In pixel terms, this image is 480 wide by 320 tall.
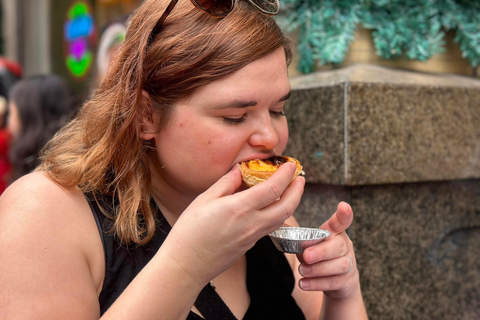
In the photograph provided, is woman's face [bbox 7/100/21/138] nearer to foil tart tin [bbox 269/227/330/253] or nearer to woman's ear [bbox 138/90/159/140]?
woman's ear [bbox 138/90/159/140]

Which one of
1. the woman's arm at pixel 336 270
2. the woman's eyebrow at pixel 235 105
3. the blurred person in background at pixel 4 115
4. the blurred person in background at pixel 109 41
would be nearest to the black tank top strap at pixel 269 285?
the woman's arm at pixel 336 270

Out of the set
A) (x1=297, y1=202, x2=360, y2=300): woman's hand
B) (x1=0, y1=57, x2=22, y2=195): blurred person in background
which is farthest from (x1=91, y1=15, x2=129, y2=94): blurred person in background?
(x1=297, y1=202, x2=360, y2=300): woman's hand

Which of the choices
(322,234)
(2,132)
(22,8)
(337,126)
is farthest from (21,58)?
(322,234)

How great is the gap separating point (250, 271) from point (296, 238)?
468mm

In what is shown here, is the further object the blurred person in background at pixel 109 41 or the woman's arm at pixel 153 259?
the blurred person in background at pixel 109 41

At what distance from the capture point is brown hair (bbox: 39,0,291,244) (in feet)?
5.41

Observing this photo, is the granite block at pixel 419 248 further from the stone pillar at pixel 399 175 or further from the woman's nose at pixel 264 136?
the woman's nose at pixel 264 136

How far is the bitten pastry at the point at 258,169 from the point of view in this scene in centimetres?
159

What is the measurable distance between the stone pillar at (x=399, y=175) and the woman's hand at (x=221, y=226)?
1053 mm

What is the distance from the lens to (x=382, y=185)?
250cm

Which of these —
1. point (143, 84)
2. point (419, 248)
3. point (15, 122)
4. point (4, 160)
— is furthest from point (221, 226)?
point (4, 160)

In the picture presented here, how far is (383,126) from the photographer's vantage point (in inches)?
96.5

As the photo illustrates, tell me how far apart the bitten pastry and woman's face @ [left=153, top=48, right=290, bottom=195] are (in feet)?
0.09

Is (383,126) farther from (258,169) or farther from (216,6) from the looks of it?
(216,6)
